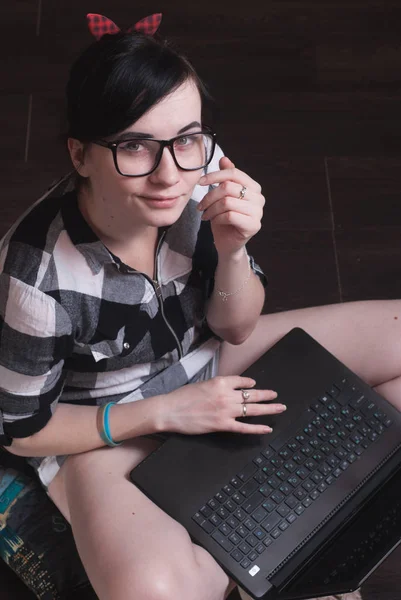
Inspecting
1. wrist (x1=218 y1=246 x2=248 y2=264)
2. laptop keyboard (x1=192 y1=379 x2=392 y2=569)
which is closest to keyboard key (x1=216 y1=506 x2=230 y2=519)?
laptop keyboard (x1=192 y1=379 x2=392 y2=569)

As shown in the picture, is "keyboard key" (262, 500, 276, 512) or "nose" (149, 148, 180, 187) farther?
"keyboard key" (262, 500, 276, 512)

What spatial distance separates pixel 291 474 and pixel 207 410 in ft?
0.55

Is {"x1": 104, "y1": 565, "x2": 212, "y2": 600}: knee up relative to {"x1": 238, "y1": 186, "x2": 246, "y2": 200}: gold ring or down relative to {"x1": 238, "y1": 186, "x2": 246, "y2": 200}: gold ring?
down

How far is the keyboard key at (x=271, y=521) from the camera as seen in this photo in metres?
1.36

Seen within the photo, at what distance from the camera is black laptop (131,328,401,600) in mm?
1335

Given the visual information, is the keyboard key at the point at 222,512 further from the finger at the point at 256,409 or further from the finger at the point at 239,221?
the finger at the point at 239,221

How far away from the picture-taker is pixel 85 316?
1296 mm

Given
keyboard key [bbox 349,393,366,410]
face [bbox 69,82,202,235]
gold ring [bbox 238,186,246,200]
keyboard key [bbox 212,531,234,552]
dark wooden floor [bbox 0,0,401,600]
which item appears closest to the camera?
face [bbox 69,82,202,235]

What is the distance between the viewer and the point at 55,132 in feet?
7.20

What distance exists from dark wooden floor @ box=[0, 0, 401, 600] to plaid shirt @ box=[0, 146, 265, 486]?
658 mm

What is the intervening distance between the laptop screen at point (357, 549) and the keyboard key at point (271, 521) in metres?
0.08

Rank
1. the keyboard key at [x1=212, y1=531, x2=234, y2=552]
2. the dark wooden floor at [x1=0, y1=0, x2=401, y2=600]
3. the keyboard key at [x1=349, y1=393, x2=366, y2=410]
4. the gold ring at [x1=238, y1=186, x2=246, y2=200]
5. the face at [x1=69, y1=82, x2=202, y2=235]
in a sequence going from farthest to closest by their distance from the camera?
the dark wooden floor at [x1=0, y1=0, x2=401, y2=600]
the keyboard key at [x1=349, y1=393, x2=366, y2=410]
the keyboard key at [x1=212, y1=531, x2=234, y2=552]
the gold ring at [x1=238, y1=186, x2=246, y2=200]
the face at [x1=69, y1=82, x2=202, y2=235]

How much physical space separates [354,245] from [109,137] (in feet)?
3.61

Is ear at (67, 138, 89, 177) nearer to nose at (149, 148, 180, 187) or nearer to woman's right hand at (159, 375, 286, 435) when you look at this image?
nose at (149, 148, 180, 187)
